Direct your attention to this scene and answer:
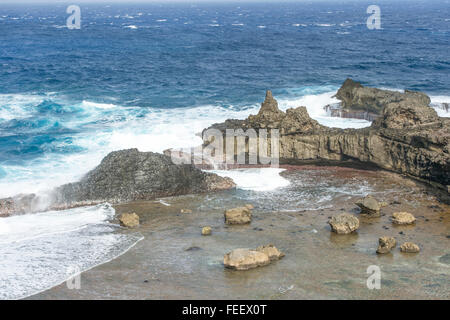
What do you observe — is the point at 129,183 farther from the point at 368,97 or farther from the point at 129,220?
the point at 368,97

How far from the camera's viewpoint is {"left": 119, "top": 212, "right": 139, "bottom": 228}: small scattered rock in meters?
19.4

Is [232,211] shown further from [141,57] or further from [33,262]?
[141,57]

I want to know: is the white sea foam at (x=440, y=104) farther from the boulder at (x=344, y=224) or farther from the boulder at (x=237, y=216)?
the boulder at (x=237, y=216)

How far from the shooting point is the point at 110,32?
4053 inches

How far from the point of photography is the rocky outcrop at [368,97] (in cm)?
3497

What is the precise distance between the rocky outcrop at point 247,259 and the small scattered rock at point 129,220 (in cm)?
496

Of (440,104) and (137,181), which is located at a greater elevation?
(440,104)

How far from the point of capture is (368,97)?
3688 centimetres

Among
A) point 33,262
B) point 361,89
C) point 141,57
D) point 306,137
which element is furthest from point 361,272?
point 141,57

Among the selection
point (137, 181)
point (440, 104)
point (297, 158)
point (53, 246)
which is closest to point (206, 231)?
point (53, 246)

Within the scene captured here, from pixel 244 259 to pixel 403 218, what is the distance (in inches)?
273

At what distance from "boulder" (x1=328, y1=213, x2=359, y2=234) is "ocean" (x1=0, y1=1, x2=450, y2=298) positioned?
18.0 ft

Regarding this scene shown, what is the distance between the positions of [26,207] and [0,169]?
6733 millimetres

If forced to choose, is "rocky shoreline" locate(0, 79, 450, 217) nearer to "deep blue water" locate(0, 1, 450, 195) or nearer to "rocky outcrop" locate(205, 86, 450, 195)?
"rocky outcrop" locate(205, 86, 450, 195)
